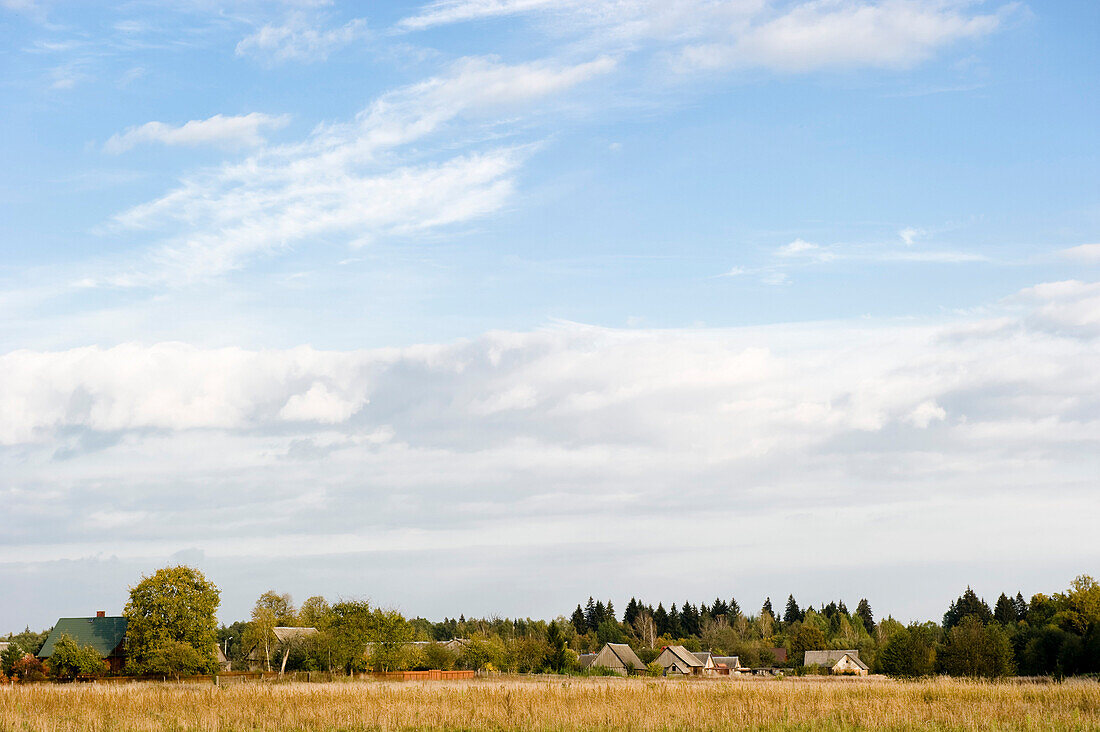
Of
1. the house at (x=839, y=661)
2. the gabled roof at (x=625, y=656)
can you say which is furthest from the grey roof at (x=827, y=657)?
the gabled roof at (x=625, y=656)

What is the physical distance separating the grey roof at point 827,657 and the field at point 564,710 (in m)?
92.9

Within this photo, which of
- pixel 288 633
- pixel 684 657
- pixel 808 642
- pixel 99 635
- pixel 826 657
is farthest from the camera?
pixel 808 642

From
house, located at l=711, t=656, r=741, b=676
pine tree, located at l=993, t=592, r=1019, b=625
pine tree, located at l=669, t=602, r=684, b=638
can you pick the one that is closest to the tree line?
house, located at l=711, t=656, r=741, b=676

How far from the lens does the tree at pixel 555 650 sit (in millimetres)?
91250

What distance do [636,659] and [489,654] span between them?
23.5 m

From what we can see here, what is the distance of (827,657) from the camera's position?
124562 mm

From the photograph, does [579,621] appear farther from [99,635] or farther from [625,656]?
[99,635]

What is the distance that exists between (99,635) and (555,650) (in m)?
40.7

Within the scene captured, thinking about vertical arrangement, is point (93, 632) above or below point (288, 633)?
above

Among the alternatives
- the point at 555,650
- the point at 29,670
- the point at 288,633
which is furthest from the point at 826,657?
the point at 29,670

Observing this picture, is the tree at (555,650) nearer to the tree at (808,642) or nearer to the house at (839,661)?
the house at (839,661)

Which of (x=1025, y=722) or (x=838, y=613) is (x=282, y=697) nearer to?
(x=1025, y=722)

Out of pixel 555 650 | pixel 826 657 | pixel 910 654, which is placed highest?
pixel 910 654

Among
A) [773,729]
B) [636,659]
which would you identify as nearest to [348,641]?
[636,659]
